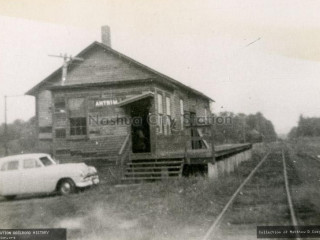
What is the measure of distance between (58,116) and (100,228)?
10.1 meters

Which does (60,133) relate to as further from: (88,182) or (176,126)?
(176,126)

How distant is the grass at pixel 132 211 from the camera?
764 cm

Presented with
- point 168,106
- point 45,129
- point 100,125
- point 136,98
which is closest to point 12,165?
point 100,125

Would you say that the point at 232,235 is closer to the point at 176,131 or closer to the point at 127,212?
the point at 127,212

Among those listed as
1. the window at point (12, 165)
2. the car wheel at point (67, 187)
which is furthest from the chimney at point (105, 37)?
the car wheel at point (67, 187)

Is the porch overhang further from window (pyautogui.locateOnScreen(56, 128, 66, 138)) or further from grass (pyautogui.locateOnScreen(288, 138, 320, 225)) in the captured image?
grass (pyautogui.locateOnScreen(288, 138, 320, 225))

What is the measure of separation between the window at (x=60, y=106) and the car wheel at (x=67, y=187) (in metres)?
5.45

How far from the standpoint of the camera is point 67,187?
1223 cm

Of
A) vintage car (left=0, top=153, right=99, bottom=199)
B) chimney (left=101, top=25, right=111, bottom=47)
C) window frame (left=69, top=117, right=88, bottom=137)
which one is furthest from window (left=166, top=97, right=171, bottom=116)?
vintage car (left=0, top=153, right=99, bottom=199)

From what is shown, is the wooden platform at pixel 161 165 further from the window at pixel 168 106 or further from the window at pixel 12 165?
the window at pixel 12 165

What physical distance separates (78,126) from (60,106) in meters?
1.28

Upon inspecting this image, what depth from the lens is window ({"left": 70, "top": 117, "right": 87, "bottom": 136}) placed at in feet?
55.2

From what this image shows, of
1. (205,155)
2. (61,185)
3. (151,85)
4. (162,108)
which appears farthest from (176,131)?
(61,185)

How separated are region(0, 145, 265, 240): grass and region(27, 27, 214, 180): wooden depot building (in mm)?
2141
